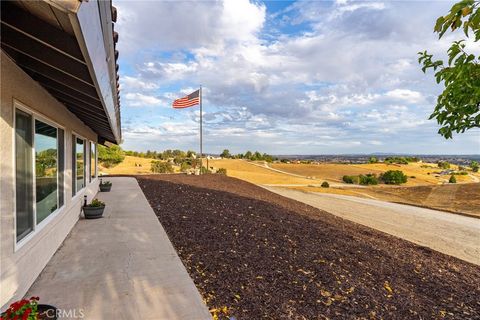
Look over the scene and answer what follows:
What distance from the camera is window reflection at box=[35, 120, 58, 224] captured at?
449cm

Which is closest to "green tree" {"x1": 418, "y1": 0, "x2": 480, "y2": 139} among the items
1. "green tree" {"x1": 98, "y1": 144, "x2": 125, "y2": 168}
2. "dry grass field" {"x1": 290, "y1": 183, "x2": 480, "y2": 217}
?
"dry grass field" {"x1": 290, "y1": 183, "x2": 480, "y2": 217}

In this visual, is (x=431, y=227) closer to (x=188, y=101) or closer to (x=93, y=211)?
(x=93, y=211)

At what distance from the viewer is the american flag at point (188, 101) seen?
67.9 feet

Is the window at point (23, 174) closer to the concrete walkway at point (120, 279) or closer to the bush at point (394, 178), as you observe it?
the concrete walkway at point (120, 279)

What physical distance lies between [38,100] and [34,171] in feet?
3.23

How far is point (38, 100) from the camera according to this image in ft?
14.2

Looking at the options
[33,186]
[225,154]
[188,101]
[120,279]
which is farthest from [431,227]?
[225,154]

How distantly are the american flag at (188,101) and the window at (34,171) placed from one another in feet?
49.4

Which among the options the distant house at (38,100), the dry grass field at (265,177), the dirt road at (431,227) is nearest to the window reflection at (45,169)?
the distant house at (38,100)

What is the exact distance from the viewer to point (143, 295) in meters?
3.75

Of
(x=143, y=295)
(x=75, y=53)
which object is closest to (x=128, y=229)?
(x=143, y=295)

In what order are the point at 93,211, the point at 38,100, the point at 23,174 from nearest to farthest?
the point at 23,174 < the point at 38,100 < the point at 93,211

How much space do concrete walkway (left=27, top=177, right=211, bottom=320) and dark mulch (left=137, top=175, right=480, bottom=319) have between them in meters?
0.28

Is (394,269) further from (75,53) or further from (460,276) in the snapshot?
(75,53)
